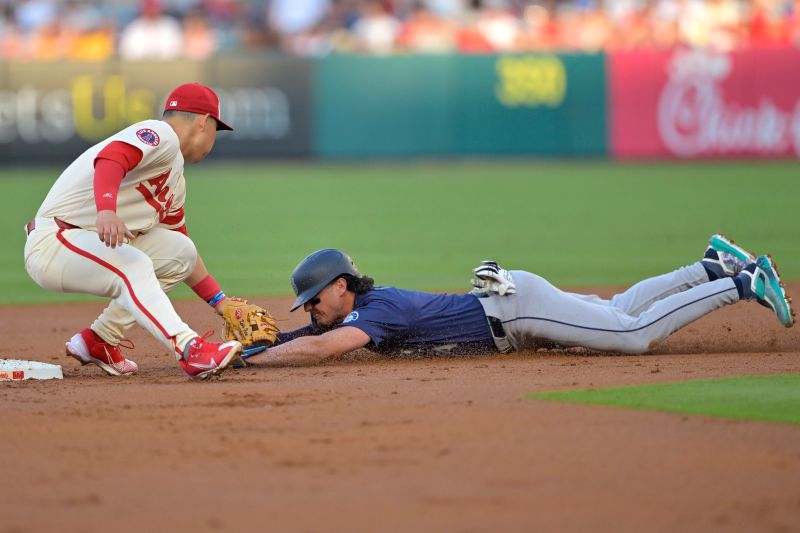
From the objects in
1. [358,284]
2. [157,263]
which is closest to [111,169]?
[157,263]

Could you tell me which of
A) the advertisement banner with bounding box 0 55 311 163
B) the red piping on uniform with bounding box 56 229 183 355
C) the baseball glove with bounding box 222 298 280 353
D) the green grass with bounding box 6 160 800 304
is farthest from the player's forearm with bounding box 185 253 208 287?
the advertisement banner with bounding box 0 55 311 163

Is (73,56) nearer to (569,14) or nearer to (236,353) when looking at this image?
(569,14)

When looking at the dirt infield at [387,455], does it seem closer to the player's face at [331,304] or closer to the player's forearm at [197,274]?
the player's face at [331,304]

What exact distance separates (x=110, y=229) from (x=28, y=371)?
119 centimetres

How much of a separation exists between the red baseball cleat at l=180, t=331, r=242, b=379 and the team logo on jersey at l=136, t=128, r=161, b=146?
0.88 m

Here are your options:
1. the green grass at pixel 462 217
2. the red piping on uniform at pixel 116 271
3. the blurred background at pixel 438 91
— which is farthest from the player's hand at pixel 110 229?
the blurred background at pixel 438 91

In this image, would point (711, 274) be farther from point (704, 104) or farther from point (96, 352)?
point (704, 104)

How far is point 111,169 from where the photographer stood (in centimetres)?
552

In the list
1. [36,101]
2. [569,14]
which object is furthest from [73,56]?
[569,14]

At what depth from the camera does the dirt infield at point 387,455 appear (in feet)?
11.9

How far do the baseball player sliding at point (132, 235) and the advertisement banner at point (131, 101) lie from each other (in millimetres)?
14996

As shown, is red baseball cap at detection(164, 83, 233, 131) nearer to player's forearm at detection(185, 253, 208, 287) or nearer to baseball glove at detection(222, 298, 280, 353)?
player's forearm at detection(185, 253, 208, 287)

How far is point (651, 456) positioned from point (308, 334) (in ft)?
8.30

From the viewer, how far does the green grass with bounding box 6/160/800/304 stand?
10.9 meters
